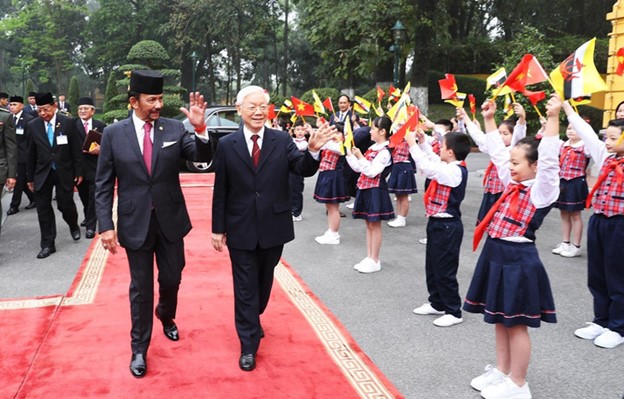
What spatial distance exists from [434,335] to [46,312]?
3.03m

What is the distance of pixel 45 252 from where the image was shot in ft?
20.8

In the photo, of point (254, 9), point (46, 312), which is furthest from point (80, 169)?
point (254, 9)

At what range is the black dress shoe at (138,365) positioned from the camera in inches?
136

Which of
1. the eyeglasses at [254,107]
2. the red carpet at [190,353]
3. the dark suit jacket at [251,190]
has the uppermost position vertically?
the eyeglasses at [254,107]

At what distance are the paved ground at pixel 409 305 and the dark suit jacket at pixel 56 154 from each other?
0.85 m

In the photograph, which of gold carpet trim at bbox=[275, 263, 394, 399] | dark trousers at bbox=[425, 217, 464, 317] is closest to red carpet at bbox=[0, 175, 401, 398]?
gold carpet trim at bbox=[275, 263, 394, 399]

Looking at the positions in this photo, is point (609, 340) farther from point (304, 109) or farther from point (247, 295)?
point (304, 109)

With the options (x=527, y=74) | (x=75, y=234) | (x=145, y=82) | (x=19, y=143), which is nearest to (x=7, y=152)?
(x=75, y=234)

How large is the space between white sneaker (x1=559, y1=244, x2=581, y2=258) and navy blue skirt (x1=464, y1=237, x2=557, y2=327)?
363cm

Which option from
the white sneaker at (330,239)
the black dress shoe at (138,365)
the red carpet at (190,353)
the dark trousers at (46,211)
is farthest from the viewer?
the white sneaker at (330,239)

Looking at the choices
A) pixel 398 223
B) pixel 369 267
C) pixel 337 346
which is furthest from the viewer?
pixel 398 223

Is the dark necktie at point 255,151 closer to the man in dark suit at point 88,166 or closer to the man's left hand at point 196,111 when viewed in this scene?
the man's left hand at point 196,111

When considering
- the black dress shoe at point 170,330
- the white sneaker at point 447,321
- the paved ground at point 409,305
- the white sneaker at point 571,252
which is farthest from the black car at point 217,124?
the white sneaker at point 447,321

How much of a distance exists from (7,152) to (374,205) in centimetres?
394
